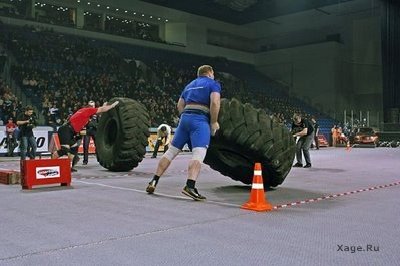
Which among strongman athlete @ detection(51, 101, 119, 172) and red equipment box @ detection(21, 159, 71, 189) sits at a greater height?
strongman athlete @ detection(51, 101, 119, 172)

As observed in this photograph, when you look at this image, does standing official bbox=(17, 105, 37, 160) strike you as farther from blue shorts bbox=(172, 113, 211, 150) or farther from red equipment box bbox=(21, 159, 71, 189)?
blue shorts bbox=(172, 113, 211, 150)

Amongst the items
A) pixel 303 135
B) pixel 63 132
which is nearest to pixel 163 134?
pixel 303 135

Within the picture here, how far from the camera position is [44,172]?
7.02 meters

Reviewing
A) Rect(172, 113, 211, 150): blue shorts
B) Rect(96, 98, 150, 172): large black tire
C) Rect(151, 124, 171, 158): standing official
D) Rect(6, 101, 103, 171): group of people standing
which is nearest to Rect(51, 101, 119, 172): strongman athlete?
Rect(6, 101, 103, 171): group of people standing

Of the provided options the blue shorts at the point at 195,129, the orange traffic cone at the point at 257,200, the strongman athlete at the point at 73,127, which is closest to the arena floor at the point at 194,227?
the orange traffic cone at the point at 257,200

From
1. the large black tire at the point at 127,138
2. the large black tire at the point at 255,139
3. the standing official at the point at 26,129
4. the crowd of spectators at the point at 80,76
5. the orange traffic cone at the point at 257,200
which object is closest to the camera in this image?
the orange traffic cone at the point at 257,200

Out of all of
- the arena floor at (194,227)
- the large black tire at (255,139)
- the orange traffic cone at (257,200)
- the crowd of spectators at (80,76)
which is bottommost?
the arena floor at (194,227)

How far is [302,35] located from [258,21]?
425 cm

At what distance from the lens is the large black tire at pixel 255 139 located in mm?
6023

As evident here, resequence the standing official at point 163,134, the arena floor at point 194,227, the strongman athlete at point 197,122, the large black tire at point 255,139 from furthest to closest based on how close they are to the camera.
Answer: the standing official at point 163,134
the large black tire at point 255,139
the strongman athlete at point 197,122
the arena floor at point 194,227

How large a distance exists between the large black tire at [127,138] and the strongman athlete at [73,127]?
0.34 meters

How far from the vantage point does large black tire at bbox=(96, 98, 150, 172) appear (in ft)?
30.8

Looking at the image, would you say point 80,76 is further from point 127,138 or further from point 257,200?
point 257,200

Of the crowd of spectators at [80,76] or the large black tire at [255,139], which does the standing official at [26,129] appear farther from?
the large black tire at [255,139]
